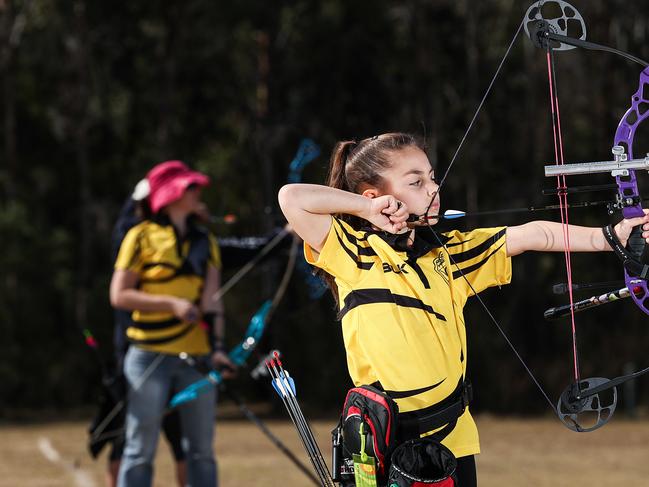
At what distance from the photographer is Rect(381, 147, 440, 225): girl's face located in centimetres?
325

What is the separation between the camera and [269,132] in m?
16.1

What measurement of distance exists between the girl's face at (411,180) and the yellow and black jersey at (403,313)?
102 millimetres

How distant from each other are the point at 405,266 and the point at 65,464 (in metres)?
7.32

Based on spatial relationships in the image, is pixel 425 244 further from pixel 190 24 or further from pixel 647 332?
pixel 190 24

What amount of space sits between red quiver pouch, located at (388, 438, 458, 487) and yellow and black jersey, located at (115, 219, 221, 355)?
9.30 ft

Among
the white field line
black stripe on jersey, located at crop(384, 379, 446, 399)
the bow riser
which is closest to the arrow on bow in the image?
the bow riser

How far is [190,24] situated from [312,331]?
6325mm

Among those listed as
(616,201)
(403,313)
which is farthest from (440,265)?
(616,201)

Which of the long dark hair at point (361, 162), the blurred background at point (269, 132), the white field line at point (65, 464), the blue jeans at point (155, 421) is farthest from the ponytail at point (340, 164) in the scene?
the blurred background at point (269, 132)

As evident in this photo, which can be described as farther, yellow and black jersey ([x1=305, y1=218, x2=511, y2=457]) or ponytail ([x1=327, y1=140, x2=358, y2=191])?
ponytail ([x1=327, y1=140, x2=358, y2=191])

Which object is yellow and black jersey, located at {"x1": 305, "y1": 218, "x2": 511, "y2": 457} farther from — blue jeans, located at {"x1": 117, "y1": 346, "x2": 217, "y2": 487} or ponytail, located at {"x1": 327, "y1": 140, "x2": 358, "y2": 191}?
blue jeans, located at {"x1": 117, "y1": 346, "x2": 217, "y2": 487}

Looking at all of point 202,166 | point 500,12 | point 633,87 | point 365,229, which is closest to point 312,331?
point 202,166

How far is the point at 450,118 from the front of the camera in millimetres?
20234

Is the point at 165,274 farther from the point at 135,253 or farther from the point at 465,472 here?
the point at 465,472
